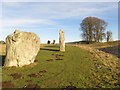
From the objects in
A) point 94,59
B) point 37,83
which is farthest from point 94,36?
point 37,83

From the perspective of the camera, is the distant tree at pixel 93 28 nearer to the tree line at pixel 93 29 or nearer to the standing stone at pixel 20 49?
the tree line at pixel 93 29

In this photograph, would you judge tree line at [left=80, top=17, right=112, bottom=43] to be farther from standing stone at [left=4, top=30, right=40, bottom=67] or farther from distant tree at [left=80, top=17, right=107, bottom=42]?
standing stone at [left=4, top=30, right=40, bottom=67]

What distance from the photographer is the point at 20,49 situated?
3666cm

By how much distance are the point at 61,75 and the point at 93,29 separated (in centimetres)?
8098

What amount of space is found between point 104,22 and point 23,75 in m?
87.0

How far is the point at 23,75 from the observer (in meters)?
32.7

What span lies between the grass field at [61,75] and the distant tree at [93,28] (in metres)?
71.0

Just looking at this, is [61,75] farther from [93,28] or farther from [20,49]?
[93,28]

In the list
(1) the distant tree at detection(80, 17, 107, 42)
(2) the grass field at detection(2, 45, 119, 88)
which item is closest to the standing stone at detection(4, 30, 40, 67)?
(2) the grass field at detection(2, 45, 119, 88)

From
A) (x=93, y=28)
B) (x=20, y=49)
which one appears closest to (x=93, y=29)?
(x=93, y=28)

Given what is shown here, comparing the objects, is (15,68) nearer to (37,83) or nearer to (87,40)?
(37,83)

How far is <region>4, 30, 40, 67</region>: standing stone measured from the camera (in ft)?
119

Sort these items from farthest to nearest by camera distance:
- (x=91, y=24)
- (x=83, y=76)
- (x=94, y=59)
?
(x=91, y=24)
(x=94, y=59)
(x=83, y=76)

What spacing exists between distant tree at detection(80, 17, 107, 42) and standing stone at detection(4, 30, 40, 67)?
245 ft
